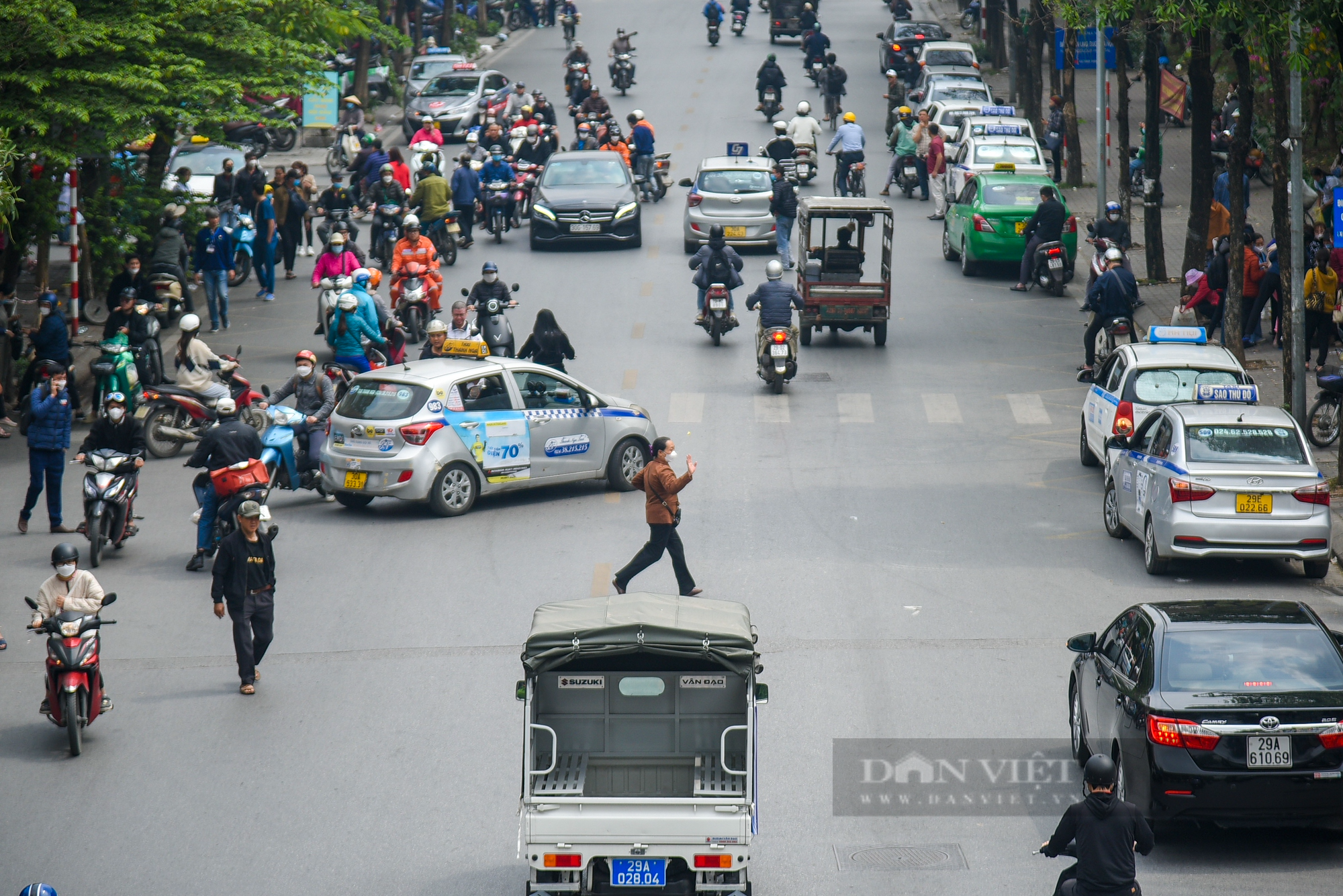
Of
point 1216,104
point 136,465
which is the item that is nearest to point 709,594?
point 136,465

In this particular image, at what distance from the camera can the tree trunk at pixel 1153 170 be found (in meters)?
29.7

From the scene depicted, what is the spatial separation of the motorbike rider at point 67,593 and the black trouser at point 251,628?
3.40ft

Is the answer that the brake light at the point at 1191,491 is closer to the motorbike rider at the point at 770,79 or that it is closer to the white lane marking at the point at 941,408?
the white lane marking at the point at 941,408

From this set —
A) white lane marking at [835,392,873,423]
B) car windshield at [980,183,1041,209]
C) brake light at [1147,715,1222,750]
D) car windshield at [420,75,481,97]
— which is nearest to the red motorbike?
white lane marking at [835,392,873,423]

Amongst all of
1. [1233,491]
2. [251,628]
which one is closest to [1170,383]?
[1233,491]

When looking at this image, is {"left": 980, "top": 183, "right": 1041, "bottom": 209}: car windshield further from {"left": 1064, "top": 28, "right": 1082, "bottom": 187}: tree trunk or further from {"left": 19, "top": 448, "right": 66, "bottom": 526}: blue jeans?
{"left": 19, "top": 448, "right": 66, "bottom": 526}: blue jeans

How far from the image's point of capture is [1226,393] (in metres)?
18.5

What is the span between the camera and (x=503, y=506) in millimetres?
19562

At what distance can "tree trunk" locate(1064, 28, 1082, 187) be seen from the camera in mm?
37562

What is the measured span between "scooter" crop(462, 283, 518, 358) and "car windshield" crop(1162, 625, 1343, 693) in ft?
48.3

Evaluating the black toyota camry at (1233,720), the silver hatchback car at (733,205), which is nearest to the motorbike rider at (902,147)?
the silver hatchback car at (733,205)

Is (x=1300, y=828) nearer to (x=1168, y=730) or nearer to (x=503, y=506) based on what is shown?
(x=1168, y=730)

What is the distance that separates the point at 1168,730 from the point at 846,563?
23.0ft

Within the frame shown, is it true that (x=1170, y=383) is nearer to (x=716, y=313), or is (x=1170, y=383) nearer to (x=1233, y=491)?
(x=1233, y=491)
